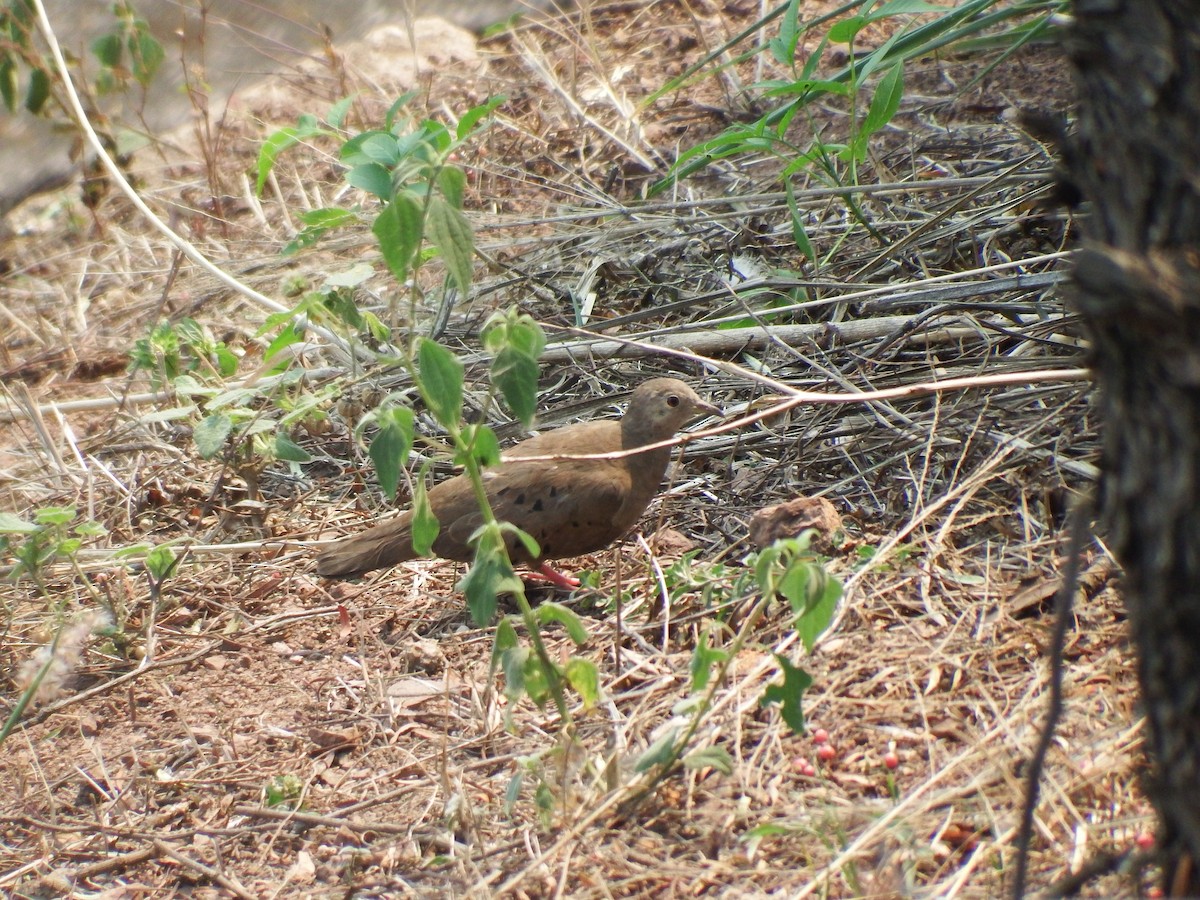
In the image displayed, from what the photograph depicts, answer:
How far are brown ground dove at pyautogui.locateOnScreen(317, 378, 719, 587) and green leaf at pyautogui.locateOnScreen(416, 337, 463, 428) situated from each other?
1.75 meters

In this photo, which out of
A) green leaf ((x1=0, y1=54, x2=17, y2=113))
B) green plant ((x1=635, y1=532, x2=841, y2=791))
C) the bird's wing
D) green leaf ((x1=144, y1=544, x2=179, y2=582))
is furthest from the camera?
green leaf ((x1=0, y1=54, x2=17, y2=113))

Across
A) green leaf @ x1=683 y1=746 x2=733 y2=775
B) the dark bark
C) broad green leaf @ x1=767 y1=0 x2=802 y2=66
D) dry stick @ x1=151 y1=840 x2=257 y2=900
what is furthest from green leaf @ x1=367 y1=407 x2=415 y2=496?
broad green leaf @ x1=767 y1=0 x2=802 y2=66

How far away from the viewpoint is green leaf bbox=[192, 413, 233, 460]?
4.27 metres

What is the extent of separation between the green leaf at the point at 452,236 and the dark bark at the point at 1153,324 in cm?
129

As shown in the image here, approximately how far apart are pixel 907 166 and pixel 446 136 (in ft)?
11.3

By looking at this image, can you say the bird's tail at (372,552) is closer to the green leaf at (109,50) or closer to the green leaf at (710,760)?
the green leaf at (710,760)

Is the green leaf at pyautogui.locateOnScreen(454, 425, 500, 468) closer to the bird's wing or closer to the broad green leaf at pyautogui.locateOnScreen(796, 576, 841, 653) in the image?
the broad green leaf at pyautogui.locateOnScreen(796, 576, 841, 653)

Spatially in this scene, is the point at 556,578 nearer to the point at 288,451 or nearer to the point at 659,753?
the point at 288,451

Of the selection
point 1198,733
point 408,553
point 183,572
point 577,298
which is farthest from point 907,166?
point 1198,733

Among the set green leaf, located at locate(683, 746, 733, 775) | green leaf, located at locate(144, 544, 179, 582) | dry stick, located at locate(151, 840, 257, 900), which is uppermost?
green leaf, located at locate(144, 544, 179, 582)

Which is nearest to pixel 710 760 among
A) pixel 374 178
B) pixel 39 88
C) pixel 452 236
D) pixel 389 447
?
pixel 389 447

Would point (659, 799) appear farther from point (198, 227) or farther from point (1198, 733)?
point (198, 227)

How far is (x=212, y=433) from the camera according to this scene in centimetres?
433

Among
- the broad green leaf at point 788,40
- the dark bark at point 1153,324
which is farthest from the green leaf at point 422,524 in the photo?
the broad green leaf at point 788,40
